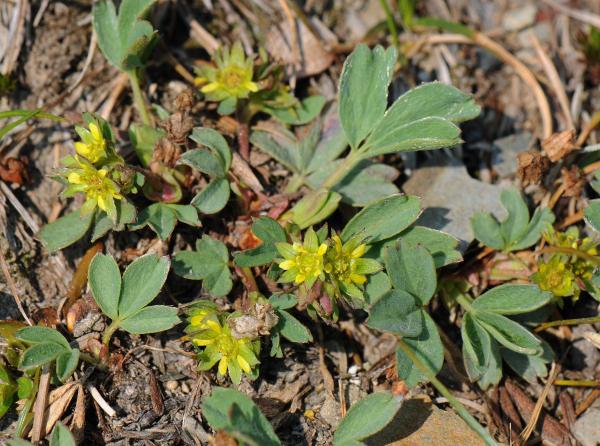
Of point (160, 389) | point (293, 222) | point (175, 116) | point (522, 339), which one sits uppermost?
point (175, 116)

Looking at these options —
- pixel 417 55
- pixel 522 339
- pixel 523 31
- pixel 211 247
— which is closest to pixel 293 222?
pixel 211 247

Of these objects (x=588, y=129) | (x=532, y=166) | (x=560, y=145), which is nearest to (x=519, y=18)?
(x=588, y=129)

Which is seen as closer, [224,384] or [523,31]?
[224,384]

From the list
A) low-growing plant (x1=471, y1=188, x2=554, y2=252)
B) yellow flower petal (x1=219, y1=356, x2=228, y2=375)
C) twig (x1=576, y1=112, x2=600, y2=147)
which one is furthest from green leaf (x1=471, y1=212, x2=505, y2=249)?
yellow flower petal (x1=219, y1=356, x2=228, y2=375)

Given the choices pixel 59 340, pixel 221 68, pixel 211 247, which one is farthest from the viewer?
pixel 221 68

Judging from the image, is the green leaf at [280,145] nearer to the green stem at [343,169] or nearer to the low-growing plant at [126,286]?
the green stem at [343,169]

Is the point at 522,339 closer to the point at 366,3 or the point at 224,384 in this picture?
the point at 224,384

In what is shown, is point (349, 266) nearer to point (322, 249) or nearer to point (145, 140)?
Result: point (322, 249)
